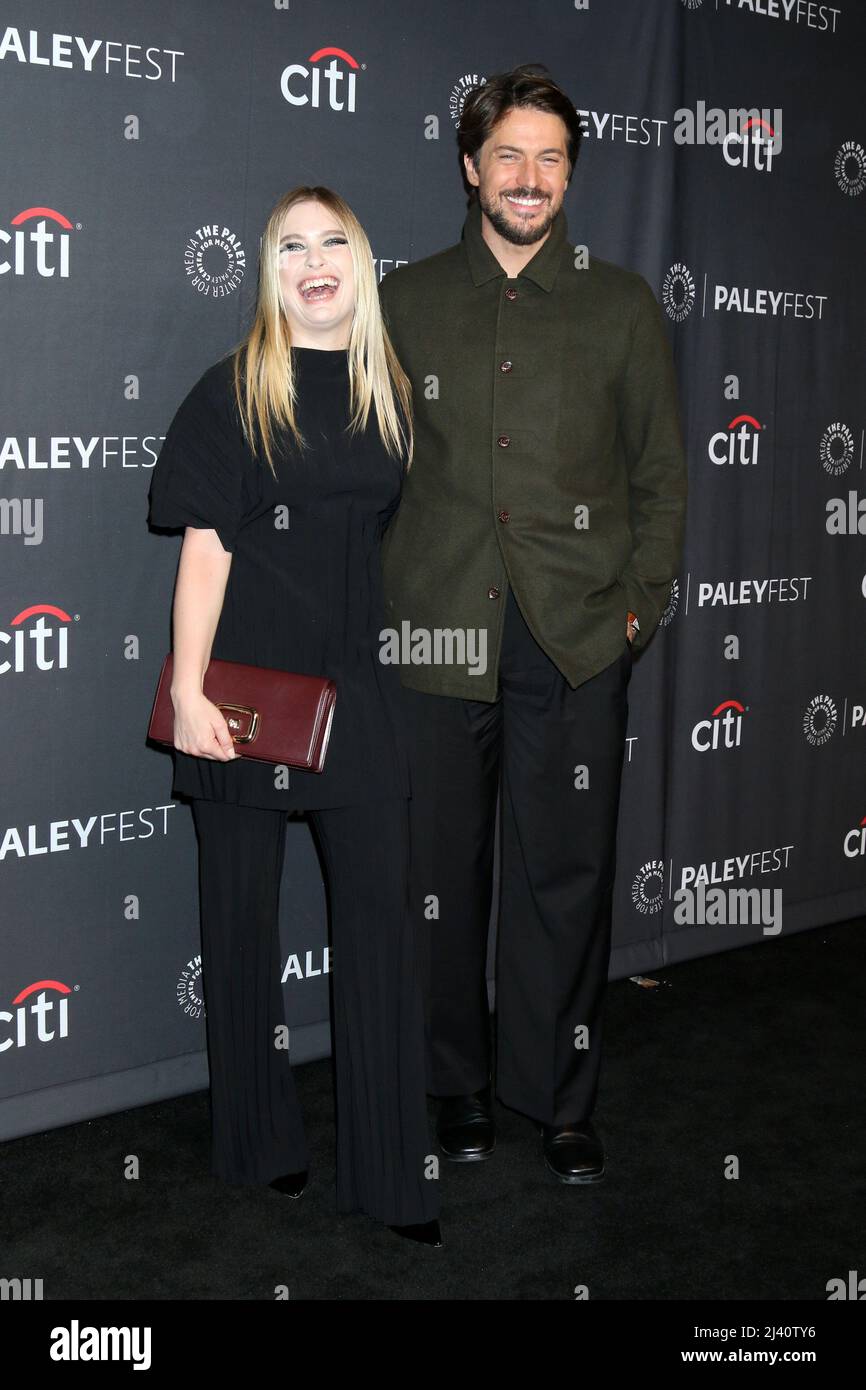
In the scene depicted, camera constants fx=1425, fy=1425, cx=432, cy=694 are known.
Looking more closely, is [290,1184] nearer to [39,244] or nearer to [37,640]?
[37,640]

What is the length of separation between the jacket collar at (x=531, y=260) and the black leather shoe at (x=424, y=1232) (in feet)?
5.37

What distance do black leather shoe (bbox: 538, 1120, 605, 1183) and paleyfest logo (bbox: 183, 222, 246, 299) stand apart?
1746 mm

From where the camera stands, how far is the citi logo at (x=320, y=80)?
9.18ft

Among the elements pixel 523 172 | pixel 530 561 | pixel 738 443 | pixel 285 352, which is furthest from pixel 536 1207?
pixel 738 443

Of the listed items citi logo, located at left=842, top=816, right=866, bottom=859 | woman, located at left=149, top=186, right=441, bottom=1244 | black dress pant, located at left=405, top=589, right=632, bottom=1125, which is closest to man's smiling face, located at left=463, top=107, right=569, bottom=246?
woman, located at left=149, top=186, right=441, bottom=1244

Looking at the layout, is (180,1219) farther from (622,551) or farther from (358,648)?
(622,551)

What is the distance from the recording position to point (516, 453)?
2512mm

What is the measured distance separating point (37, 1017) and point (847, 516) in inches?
100

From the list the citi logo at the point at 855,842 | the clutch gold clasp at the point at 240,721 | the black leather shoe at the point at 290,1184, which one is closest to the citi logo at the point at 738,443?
the citi logo at the point at 855,842

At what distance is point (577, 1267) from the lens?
2355 millimetres

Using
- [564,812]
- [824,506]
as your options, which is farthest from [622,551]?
[824,506]

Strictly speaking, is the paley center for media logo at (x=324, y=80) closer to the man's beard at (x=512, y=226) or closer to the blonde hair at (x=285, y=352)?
the man's beard at (x=512, y=226)

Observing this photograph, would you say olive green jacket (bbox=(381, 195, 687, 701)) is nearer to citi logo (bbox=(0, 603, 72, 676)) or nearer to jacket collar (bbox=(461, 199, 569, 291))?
jacket collar (bbox=(461, 199, 569, 291))

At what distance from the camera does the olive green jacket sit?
8.24 ft
